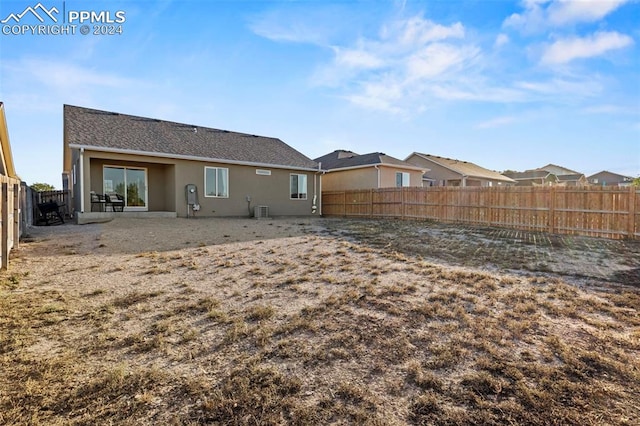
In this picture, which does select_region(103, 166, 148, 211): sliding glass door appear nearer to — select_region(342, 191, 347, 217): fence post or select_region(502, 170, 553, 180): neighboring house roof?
select_region(342, 191, 347, 217): fence post

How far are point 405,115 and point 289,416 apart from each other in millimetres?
14633

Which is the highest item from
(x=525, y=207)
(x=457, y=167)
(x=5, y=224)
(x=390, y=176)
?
(x=457, y=167)

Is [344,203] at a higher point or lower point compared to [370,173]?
lower

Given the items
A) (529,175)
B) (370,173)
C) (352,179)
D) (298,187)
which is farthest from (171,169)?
(529,175)

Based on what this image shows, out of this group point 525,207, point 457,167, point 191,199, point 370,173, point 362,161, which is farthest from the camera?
point 457,167

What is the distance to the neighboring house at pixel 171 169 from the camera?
11.9 metres

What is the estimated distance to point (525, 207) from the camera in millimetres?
11438

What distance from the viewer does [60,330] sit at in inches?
122

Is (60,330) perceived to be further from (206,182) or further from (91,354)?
(206,182)

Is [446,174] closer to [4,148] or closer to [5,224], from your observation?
[4,148]

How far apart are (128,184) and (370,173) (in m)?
12.5

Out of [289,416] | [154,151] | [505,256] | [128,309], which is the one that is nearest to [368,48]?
[505,256]

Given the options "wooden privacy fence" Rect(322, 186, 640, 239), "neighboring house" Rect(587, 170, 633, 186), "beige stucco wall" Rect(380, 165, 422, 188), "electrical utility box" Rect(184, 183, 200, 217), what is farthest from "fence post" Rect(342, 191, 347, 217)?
"neighboring house" Rect(587, 170, 633, 186)

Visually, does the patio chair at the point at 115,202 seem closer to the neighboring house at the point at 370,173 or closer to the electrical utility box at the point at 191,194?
the electrical utility box at the point at 191,194
